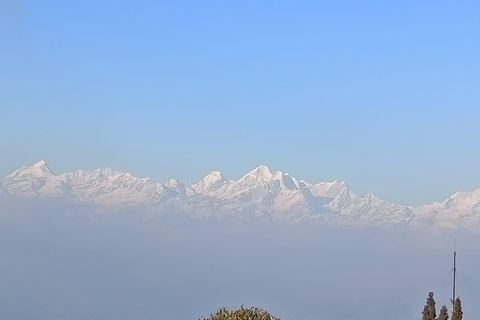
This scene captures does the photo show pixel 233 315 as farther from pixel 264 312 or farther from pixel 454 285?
pixel 454 285

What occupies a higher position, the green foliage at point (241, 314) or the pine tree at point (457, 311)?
the pine tree at point (457, 311)

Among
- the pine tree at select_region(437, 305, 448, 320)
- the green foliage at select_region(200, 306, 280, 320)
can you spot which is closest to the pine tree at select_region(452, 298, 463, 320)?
the pine tree at select_region(437, 305, 448, 320)

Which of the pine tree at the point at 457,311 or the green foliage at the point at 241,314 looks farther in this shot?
the pine tree at the point at 457,311

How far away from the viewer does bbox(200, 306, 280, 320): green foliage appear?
5590 centimetres

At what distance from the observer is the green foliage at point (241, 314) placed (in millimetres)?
55900

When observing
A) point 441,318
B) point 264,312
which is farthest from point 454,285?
point 264,312

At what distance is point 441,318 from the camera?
261ft

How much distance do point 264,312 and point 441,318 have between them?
2768cm

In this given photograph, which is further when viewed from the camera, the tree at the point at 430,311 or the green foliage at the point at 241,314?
the tree at the point at 430,311

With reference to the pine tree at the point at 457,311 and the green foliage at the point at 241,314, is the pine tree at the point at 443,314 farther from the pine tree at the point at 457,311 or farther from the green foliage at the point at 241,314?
the green foliage at the point at 241,314

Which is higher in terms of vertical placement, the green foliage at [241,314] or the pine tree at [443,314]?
the pine tree at [443,314]

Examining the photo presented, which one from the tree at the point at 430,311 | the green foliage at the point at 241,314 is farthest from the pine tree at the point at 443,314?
the green foliage at the point at 241,314

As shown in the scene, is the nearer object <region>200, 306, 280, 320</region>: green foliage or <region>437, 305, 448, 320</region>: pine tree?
<region>200, 306, 280, 320</region>: green foliage

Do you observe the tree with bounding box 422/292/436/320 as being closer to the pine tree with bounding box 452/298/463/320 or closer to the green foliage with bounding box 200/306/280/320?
the pine tree with bounding box 452/298/463/320
